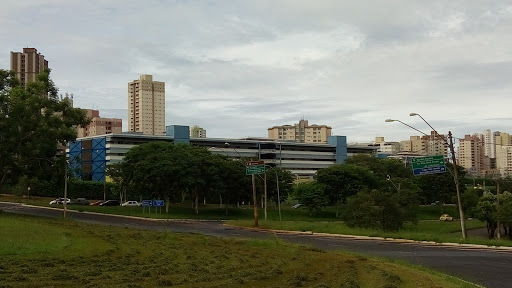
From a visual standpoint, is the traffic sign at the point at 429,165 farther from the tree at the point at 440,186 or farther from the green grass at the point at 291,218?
the tree at the point at 440,186

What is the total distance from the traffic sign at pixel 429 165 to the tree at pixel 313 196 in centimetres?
4440

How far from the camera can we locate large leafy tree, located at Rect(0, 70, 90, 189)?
154ft

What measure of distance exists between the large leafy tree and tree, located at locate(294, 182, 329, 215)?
133 ft

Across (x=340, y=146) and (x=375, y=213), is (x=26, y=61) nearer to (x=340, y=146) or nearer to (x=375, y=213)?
(x=340, y=146)

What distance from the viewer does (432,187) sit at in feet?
333

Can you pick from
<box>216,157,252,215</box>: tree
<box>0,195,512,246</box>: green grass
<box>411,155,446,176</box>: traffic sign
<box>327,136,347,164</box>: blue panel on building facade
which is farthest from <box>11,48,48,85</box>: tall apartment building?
<box>411,155,446,176</box>: traffic sign

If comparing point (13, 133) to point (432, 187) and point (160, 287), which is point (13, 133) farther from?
point (432, 187)

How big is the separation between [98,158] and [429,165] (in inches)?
3856

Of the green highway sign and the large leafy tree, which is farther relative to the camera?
the green highway sign

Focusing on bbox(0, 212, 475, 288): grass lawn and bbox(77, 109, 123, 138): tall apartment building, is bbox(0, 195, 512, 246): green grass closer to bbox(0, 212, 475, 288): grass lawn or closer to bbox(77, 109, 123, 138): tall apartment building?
bbox(0, 212, 475, 288): grass lawn

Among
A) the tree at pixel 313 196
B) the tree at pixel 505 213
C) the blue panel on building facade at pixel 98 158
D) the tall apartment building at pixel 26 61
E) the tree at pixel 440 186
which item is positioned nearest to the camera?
the tree at pixel 505 213

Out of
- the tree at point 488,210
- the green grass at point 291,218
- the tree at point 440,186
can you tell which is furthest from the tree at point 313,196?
the tree at point 488,210

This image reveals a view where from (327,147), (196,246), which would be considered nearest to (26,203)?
(196,246)

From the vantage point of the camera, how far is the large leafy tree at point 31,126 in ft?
154
